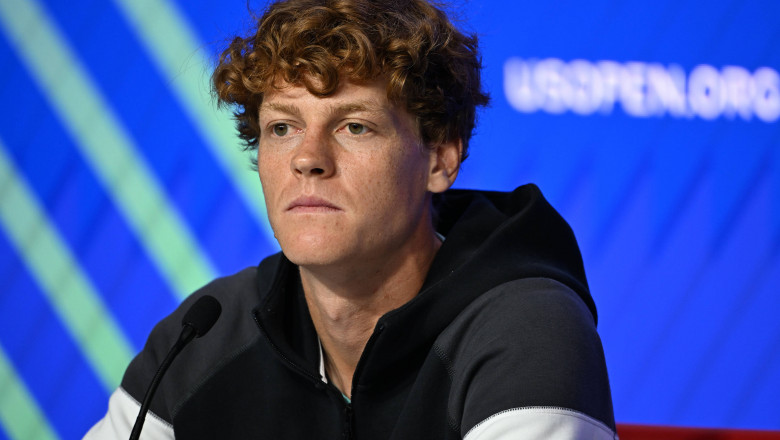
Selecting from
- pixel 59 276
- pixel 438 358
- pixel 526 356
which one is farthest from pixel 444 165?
pixel 59 276

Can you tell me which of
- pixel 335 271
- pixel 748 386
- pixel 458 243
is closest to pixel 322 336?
pixel 335 271

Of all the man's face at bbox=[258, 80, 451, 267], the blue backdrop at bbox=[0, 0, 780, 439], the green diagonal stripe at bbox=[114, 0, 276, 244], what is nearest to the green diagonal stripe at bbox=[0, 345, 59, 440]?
the blue backdrop at bbox=[0, 0, 780, 439]

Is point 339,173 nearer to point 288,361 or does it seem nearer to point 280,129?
point 280,129

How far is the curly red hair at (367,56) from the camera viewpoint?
1297 mm

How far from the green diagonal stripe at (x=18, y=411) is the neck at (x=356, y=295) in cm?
132

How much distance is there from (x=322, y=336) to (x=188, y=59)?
1.23m

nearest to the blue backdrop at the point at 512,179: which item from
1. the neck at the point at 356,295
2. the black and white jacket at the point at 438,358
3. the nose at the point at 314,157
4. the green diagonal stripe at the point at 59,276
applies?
the green diagonal stripe at the point at 59,276

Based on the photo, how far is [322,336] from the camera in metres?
1.46

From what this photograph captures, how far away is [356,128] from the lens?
4.29 ft

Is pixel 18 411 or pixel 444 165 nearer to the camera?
pixel 444 165

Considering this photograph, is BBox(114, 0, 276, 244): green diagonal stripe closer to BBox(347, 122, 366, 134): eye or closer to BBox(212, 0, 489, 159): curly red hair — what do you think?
BBox(212, 0, 489, 159): curly red hair

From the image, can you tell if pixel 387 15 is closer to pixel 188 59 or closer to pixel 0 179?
pixel 188 59

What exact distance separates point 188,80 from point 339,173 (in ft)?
4.06

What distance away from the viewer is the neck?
1369 millimetres
